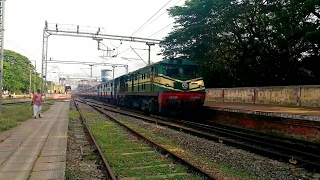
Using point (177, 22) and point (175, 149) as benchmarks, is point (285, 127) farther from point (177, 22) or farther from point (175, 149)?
point (177, 22)

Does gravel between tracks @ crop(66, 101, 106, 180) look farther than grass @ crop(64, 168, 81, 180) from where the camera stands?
Yes

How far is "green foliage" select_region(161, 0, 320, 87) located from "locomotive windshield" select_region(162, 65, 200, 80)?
5728 mm

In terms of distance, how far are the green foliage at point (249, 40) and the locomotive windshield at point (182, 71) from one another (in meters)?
5.73

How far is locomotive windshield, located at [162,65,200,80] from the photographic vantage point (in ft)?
57.2

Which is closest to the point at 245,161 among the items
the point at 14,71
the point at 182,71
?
the point at 182,71

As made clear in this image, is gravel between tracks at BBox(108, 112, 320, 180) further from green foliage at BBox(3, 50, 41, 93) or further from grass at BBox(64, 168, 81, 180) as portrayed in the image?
green foliage at BBox(3, 50, 41, 93)

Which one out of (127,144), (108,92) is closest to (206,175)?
(127,144)

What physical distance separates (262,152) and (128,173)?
13.1 ft

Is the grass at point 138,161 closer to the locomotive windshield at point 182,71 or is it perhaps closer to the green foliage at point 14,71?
the locomotive windshield at point 182,71

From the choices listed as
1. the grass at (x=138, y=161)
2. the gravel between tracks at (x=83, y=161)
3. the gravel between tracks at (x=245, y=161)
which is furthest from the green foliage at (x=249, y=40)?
the gravel between tracks at (x=83, y=161)

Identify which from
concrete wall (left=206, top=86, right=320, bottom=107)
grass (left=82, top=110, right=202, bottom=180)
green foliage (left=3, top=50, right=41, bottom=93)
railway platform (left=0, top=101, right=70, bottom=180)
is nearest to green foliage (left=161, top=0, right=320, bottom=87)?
concrete wall (left=206, top=86, right=320, bottom=107)

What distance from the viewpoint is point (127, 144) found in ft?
32.0

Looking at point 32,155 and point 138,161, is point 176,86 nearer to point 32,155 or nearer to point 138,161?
point 138,161

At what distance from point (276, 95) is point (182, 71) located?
605 centimetres
